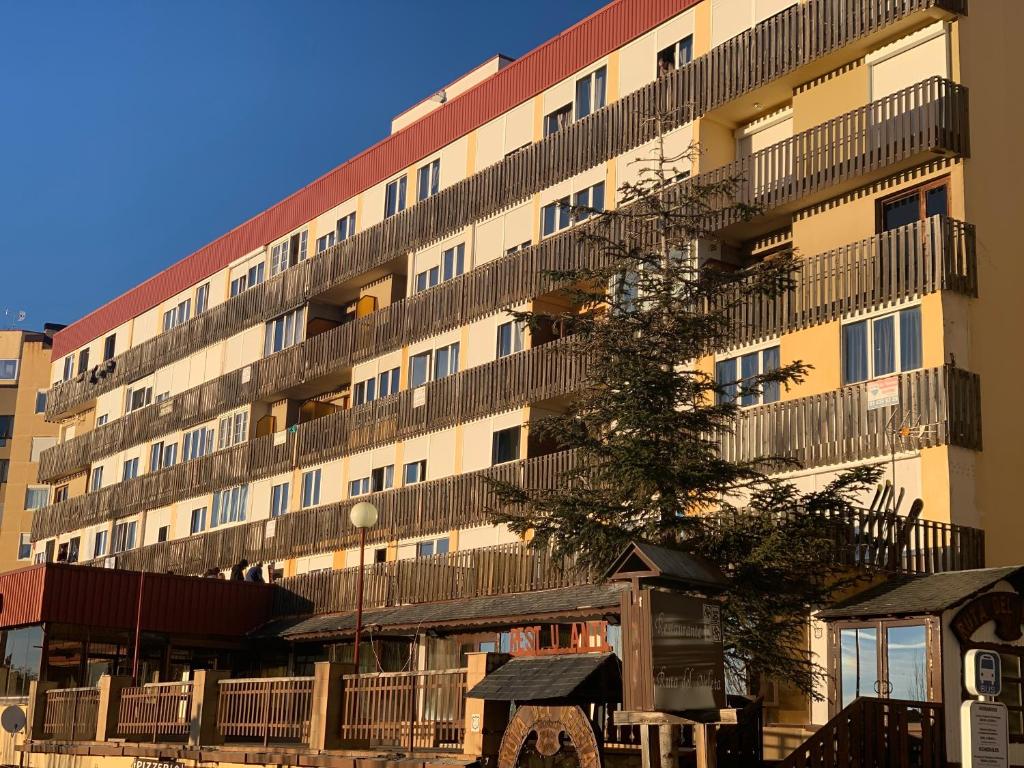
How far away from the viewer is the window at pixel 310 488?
45969 mm

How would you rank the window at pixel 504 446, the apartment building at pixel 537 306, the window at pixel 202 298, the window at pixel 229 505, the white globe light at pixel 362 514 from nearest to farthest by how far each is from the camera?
the white globe light at pixel 362 514, the apartment building at pixel 537 306, the window at pixel 504 446, the window at pixel 229 505, the window at pixel 202 298

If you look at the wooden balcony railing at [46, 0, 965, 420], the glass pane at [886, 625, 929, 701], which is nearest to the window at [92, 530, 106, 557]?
the wooden balcony railing at [46, 0, 965, 420]

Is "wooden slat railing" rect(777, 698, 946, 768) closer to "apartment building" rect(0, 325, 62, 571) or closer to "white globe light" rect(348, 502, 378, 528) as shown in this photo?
"white globe light" rect(348, 502, 378, 528)

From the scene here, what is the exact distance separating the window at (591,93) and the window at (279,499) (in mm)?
16965

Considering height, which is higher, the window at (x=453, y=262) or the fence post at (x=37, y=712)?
the window at (x=453, y=262)

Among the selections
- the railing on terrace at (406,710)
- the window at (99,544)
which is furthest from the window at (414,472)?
the window at (99,544)

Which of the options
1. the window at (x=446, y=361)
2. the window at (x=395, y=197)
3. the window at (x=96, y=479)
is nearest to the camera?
the window at (x=446, y=361)

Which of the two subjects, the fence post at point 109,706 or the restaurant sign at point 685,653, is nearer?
the restaurant sign at point 685,653

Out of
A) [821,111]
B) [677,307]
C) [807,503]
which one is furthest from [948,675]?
[821,111]

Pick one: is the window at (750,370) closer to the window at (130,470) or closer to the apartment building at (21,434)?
the window at (130,470)

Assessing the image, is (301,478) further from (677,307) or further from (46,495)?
(46,495)

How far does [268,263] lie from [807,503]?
3348 cm

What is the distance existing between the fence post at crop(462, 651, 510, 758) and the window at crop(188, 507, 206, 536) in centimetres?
3415

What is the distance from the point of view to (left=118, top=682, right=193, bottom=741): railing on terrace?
27688 mm
